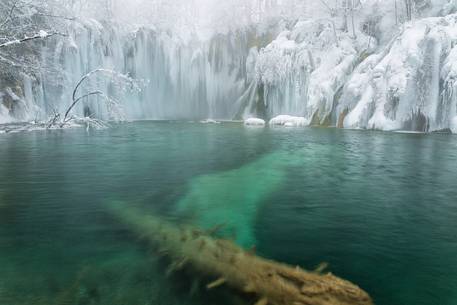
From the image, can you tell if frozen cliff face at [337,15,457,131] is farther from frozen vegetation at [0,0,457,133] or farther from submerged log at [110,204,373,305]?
submerged log at [110,204,373,305]

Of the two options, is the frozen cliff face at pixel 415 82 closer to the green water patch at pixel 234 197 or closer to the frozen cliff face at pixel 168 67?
the green water patch at pixel 234 197

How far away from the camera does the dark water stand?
4.55m

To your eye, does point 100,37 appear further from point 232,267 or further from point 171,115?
point 232,267

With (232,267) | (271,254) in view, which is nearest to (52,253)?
(232,267)

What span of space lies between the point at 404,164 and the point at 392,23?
28540 millimetres

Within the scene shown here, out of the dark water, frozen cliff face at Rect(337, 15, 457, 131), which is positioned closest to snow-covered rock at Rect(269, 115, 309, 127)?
frozen cliff face at Rect(337, 15, 457, 131)

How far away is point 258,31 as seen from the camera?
5128 centimetres

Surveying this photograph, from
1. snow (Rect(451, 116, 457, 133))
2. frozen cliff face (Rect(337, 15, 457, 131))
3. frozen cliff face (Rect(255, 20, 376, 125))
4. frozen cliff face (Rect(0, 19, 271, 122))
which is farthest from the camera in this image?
frozen cliff face (Rect(0, 19, 271, 122))

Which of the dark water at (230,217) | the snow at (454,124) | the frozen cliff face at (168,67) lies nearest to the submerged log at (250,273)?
the dark water at (230,217)

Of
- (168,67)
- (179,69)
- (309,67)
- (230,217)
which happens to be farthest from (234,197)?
(179,69)

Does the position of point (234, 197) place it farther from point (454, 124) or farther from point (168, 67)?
point (168, 67)

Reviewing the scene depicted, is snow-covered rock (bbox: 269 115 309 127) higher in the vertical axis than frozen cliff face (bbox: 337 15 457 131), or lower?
lower

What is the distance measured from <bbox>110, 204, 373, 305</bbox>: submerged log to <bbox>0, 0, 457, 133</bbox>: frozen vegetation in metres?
10.1

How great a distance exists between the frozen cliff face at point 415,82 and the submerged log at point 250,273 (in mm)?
23546
